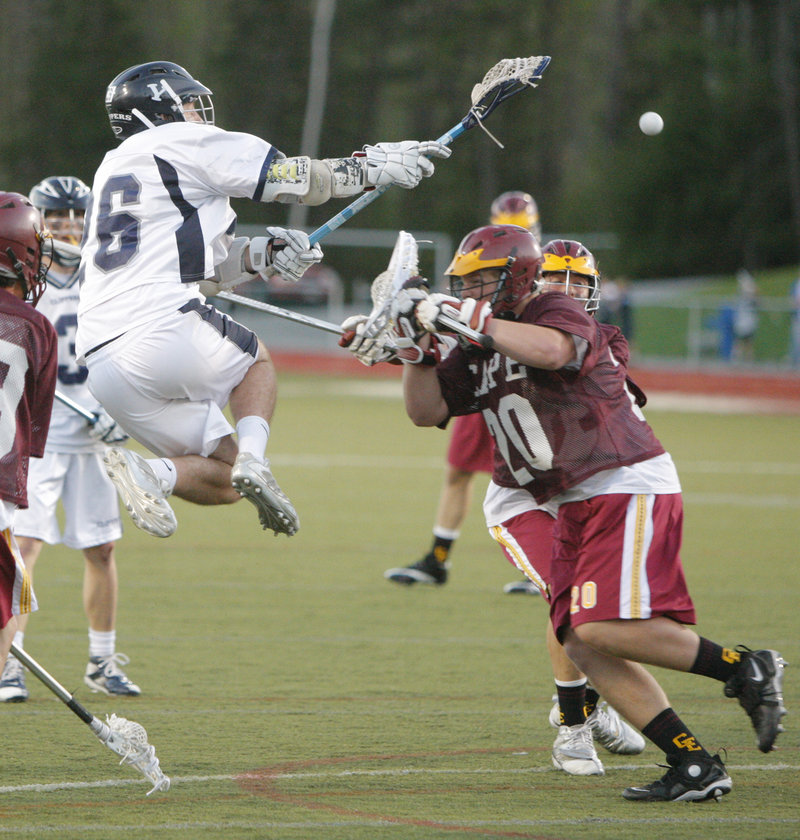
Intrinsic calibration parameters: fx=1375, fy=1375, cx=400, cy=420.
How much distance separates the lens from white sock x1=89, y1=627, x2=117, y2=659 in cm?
614

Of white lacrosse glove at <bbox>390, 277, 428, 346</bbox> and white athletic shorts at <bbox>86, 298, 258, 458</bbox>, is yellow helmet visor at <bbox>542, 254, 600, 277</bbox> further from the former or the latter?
white athletic shorts at <bbox>86, 298, 258, 458</bbox>

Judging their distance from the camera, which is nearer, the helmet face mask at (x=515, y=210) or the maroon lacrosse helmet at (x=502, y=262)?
the maroon lacrosse helmet at (x=502, y=262)

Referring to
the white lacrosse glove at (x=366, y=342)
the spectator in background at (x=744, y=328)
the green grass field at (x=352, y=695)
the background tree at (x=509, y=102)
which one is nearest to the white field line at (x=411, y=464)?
the green grass field at (x=352, y=695)

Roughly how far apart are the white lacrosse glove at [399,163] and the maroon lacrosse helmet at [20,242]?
1.29 m

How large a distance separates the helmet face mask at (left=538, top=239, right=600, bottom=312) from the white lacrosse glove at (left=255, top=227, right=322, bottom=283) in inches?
37.6

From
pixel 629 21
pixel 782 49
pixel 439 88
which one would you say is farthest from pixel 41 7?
pixel 782 49

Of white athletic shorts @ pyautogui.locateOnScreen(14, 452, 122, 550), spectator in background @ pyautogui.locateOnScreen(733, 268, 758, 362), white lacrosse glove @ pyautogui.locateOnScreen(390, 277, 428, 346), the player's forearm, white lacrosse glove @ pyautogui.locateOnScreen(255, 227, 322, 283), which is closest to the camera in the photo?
white lacrosse glove @ pyautogui.locateOnScreen(390, 277, 428, 346)

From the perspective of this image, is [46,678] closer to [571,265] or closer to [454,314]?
[454,314]

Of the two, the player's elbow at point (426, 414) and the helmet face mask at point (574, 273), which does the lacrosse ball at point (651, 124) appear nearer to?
the helmet face mask at point (574, 273)

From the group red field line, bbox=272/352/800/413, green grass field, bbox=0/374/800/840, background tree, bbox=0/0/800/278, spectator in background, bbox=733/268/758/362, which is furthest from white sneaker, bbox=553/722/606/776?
background tree, bbox=0/0/800/278

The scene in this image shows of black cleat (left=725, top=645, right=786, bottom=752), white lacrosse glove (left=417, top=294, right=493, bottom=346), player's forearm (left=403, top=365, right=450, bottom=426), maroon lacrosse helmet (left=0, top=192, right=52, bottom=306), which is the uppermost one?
maroon lacrosse helmet (left=0, top=192, right=52, bottom=306)

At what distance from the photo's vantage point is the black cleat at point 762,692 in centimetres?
446

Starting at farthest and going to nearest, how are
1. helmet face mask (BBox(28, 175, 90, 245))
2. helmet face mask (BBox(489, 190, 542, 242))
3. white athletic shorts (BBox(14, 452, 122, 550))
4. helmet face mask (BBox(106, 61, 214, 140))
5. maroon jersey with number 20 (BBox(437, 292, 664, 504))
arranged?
helmet face mask (BBox(489, 190, 542, 242))
helmet face mask (BBox(28, 175, 90, 245))
white athletic shorts (BBox(14, 452, 122, 550))
helmet face mask (BBox(106, 61, 214, 140))
maroon jersey with number 20 (BBox(437, 292, 664, 504))

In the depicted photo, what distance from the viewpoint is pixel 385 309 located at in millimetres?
4504
